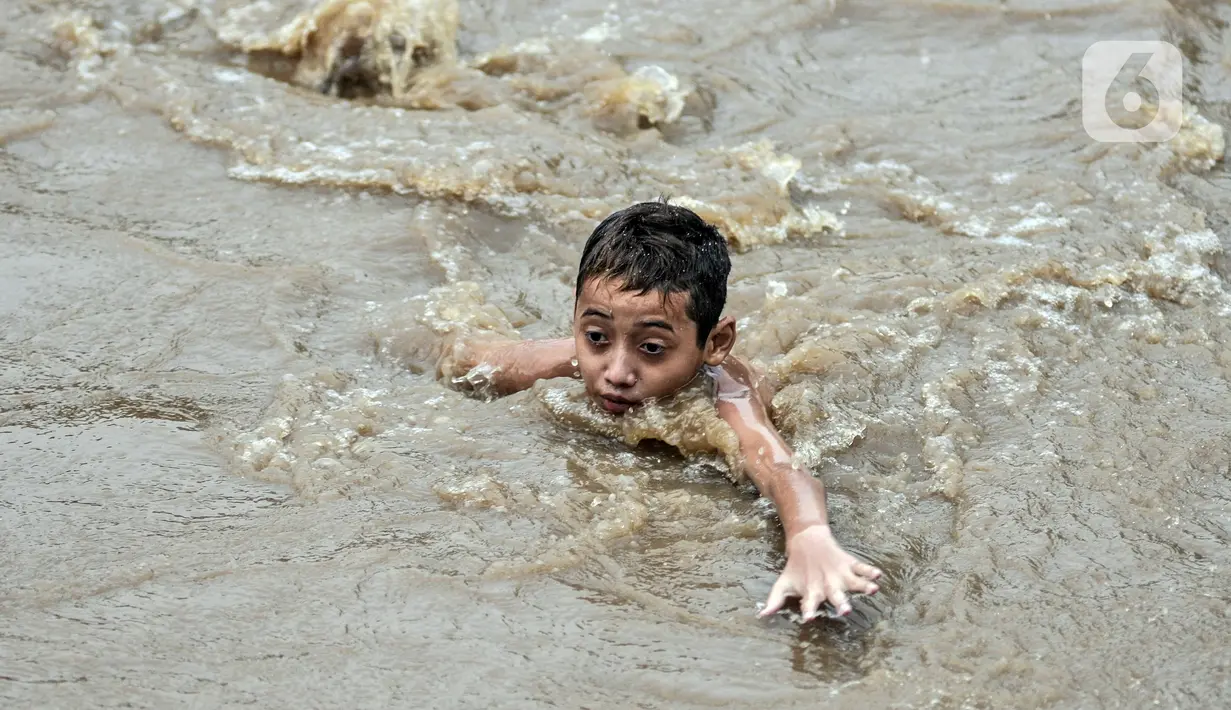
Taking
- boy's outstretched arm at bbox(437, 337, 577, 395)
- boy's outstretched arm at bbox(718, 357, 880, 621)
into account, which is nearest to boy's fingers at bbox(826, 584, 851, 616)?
boy's outstretched arm at bbox(718, 357, 880, 621)

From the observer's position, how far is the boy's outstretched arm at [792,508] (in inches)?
134

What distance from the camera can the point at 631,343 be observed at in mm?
4387

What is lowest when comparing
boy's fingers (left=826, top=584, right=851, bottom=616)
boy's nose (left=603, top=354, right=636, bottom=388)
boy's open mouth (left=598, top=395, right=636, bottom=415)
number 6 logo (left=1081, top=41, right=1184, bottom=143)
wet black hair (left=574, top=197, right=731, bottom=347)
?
boy's open mouth (left=598, top=395, right=636, bottom=415)

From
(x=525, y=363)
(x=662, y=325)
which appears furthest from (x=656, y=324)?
Result: (x=525, y=363)

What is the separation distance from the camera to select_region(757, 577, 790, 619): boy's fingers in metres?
3.39

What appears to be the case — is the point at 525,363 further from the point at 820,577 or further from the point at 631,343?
the point at 820,577

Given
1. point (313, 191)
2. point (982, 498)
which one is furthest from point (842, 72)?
point (982, 498)

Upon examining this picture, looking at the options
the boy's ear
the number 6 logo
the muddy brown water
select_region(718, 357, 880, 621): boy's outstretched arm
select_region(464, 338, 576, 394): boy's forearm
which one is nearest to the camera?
the muddy brown water

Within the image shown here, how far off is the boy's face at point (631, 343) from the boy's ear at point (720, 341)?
8 cm

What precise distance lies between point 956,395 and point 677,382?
1030mm

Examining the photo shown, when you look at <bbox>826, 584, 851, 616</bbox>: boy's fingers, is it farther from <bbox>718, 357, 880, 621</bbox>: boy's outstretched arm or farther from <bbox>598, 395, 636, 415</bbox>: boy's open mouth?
<bbox>598, 395, 636, 415</bbox>: boy's open mouth

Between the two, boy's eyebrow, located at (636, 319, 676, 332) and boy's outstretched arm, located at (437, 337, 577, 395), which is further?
boy's outstretched arm, located at (437, 337, 577, 395)

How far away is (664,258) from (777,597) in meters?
1.35

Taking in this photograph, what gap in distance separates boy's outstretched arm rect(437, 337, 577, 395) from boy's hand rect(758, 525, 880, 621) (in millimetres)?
1564
